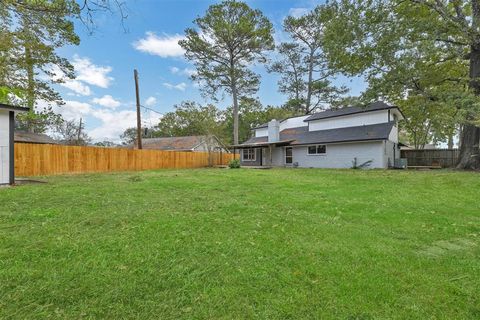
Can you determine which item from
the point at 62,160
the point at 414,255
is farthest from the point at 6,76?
the point at 414,255

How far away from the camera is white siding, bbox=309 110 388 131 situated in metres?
19.1

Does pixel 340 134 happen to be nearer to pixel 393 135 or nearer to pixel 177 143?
pixel 393 135

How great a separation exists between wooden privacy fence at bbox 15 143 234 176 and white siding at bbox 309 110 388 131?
11.0 meters

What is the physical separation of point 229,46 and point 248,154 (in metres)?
10.6

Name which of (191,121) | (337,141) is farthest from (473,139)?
(191,121)

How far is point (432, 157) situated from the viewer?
67.5 ft

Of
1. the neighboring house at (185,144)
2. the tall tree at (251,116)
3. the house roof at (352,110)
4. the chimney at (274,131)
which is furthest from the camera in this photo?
the tall tree at (251,116)

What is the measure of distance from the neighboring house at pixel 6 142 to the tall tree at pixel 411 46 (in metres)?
14.8

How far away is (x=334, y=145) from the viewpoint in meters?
19.8

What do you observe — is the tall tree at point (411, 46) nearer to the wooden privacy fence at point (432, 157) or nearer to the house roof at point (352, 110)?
the house roof at point (352, 110)

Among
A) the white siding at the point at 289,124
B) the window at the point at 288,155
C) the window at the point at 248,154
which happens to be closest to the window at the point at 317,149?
the window at the point at 288,155

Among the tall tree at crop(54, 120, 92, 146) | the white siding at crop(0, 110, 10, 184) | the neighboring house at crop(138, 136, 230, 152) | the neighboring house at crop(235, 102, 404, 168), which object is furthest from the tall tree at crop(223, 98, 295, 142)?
the white siding at crop(0, 110, 10, 184)

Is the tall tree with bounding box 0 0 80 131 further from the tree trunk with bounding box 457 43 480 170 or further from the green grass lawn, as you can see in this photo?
the tree trunk with bounding box 457 43 480 170

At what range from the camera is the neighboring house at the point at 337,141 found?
59.3 feet
